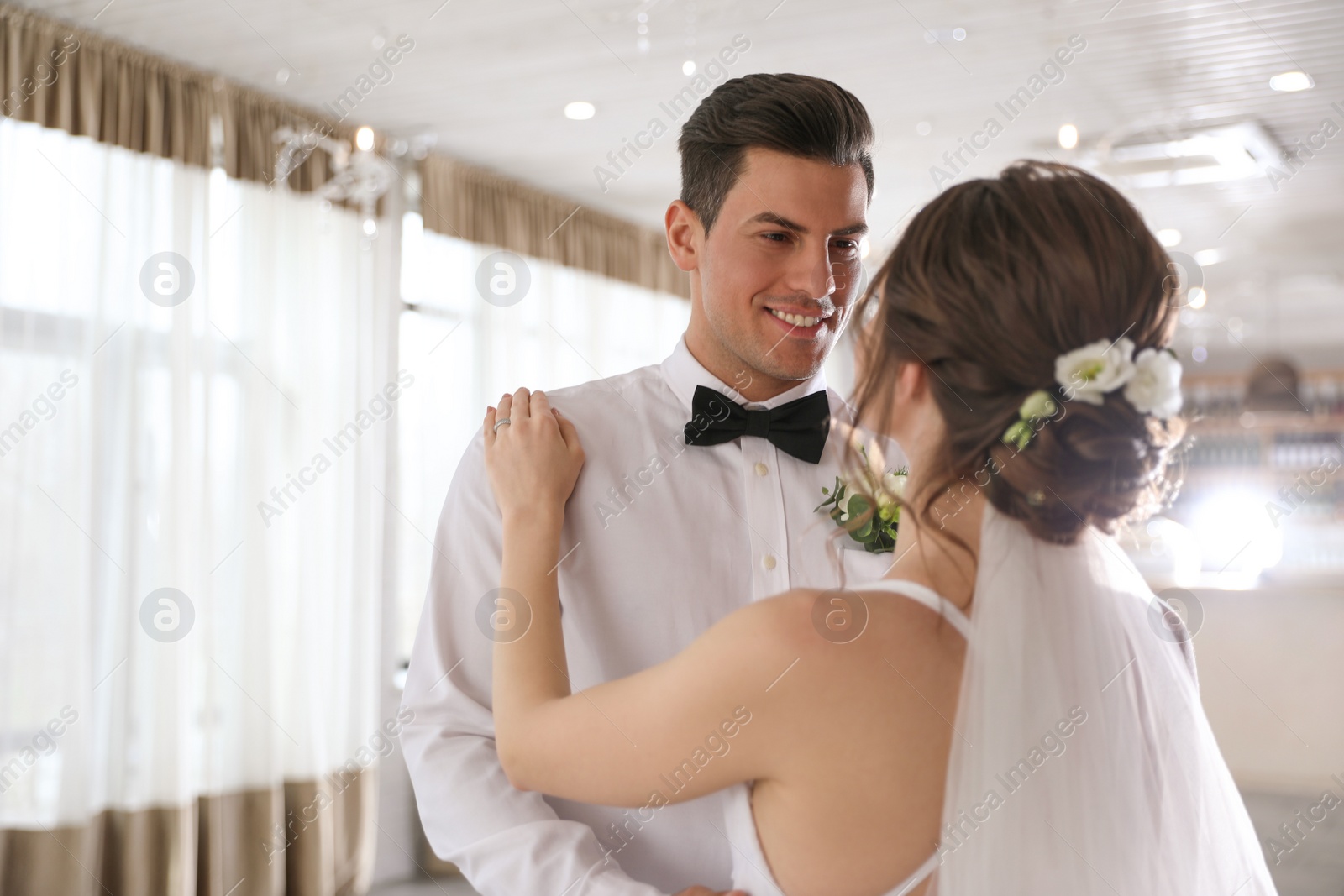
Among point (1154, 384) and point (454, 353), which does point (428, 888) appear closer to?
point (454, 353)

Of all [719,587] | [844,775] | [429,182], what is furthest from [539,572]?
[429,182]

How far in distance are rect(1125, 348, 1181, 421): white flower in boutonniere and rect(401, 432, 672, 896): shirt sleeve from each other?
2.67ft

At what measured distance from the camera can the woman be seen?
1253mm

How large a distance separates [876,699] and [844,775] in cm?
9

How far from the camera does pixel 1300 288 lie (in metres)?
10.1

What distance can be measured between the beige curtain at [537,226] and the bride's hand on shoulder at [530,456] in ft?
14.5

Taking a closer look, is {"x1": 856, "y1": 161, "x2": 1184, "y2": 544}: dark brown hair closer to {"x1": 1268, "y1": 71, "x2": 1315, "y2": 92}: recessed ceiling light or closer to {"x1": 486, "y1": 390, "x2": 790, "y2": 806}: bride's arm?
{"x1": 486, "y1": 390, "x2": 790, "y2": 806}: bride's arm

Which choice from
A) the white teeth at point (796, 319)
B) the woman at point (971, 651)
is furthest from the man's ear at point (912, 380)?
the white teeth at point (796, 319)

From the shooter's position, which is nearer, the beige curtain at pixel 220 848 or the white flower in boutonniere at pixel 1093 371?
the white flower in boutonniere at pixel 1093 371

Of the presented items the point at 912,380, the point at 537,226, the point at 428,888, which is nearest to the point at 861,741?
the point at 912,380

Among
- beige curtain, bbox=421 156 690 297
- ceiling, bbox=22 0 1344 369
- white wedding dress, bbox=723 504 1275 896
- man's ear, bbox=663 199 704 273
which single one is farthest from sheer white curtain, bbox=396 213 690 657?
white wedding dress, bbox=723 504 1275 896

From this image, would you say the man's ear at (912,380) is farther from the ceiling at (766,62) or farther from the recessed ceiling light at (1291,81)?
the recessed ceiling light at (1291,81)

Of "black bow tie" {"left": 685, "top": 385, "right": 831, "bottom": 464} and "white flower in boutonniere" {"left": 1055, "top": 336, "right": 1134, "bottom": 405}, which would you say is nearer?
"white flower in boutonniere" {"left": 1055, "top": 336, "right": 1134, "bottom": 405}

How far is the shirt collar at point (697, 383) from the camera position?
6.29 feet
